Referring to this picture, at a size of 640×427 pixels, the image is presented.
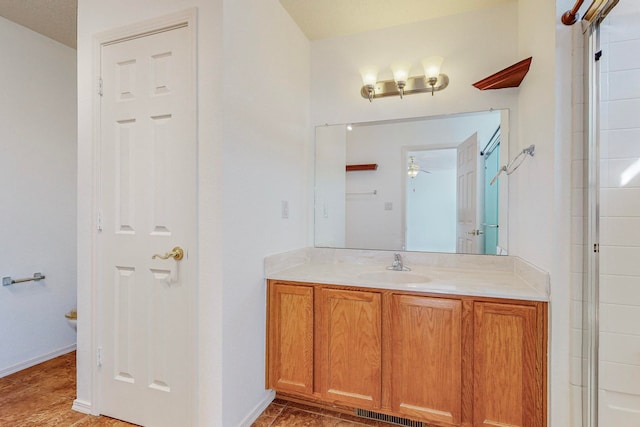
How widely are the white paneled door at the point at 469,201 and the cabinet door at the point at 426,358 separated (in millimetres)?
700

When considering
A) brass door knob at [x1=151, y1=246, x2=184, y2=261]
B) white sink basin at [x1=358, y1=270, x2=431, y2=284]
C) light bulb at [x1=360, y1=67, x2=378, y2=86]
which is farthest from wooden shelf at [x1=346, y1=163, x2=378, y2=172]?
brass door knob at [x1=151, y1=246, x2=184, y2=261]

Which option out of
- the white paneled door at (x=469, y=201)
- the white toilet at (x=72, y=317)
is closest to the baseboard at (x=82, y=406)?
the white toilet at (x=72, y=317)

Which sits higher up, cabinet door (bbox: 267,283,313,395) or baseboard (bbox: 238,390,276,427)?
cabinet door (bbox: 267,283,313,395)

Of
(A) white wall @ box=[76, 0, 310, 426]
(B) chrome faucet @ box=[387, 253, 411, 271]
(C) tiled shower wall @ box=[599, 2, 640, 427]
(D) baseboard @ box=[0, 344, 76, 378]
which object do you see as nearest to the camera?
(C) tiled shower wall @ box=[599, 2, 640, 427]

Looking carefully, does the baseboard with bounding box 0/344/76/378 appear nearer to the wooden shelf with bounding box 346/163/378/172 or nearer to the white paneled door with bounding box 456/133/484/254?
the wooden shelf with bounding box 346/163/378/172

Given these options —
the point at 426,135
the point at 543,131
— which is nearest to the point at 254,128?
the point at 426,135

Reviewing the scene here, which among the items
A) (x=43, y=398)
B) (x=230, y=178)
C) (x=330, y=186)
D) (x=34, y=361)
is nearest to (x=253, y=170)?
(x=230, y=178)

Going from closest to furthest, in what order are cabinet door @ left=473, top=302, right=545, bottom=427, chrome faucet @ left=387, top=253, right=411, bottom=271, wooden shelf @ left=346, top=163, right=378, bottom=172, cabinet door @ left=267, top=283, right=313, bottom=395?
cabinet door @ left=473, top=302, right=545, bottom=427 < cabinet door @ left=267, top=283, right=313, bottom=395 < chrome faucet @ left=387, top=253, right=411, bottom=271 < wooden shelf @ left=346, top=163, right=378, bottom=172

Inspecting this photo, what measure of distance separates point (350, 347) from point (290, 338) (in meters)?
0.37

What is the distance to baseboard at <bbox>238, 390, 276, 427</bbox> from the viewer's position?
64.4 inches

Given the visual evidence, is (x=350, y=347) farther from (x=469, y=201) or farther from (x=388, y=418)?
(x=469, y=201)

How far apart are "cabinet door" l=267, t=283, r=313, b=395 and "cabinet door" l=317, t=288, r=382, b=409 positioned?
79 millimetres

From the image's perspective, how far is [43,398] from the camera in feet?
6.20

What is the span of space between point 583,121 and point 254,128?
157 centimetres
